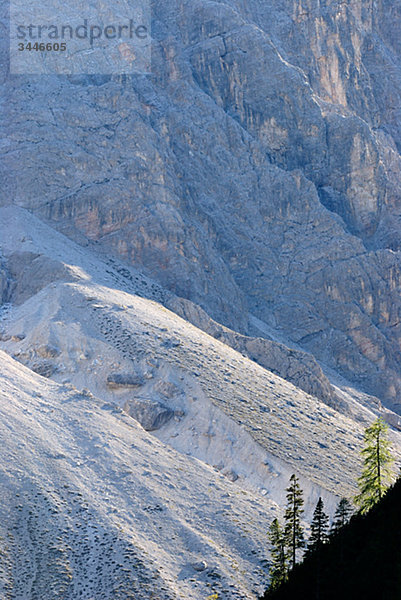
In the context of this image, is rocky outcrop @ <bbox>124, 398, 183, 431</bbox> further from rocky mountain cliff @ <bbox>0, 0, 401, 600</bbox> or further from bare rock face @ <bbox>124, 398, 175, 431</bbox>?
rocky mountain cliff @ <bbox>0, 0, 401, 600</bbox>

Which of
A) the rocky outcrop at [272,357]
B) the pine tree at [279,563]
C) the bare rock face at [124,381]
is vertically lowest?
the rocky outcrop at [272,357]

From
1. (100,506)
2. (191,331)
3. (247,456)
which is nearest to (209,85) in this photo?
(191,331)

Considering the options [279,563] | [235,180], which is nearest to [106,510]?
[279,563]

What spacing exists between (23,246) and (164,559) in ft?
126

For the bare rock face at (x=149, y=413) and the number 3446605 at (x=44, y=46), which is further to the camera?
the number 3446605 at (x=44, y=46)

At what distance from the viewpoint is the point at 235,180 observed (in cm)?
9488

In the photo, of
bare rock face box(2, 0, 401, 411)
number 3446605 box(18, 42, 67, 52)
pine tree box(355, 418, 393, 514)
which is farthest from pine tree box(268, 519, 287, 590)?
number 3446605 box(18, 42, 67, 52)

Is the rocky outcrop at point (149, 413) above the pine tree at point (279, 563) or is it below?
below

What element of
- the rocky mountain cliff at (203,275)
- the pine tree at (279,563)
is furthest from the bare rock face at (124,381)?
the pine tree at (279,563)

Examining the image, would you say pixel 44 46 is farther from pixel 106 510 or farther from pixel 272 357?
pixel 106 510

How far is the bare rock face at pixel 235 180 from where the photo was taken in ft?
268

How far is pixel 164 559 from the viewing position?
42812 millimetres

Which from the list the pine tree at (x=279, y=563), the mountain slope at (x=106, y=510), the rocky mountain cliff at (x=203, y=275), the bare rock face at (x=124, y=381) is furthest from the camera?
the bare rock face at (x=124, y=381)

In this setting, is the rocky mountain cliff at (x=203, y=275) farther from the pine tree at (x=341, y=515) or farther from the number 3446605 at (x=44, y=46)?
the pine tree at (x=341, y=515)
